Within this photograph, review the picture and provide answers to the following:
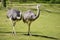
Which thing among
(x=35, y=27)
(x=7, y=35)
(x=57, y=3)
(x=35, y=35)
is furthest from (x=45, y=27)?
(x=57, y=3)

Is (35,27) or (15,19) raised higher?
(15,19)

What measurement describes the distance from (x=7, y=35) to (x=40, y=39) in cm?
140

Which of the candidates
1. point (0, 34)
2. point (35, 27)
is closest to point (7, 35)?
point (0, 34)

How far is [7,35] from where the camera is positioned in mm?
9250

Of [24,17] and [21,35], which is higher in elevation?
[24,17]

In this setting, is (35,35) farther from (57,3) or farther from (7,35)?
(57,3)

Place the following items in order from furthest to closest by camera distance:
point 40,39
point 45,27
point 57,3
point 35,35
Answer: point 57,3 < point 45,27 < point 35,35 < point 40,39

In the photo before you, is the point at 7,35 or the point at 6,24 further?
the point at 6,24

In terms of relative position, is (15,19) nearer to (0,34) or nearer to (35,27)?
(0,34)

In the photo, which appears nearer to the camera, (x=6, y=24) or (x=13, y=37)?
(x=13, y=37)

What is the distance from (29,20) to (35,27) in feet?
4.93

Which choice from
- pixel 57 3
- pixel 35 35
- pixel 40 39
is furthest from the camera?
pixel 57 3

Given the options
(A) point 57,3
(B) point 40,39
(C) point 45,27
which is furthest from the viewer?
(A) point 57,3

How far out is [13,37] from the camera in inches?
354
